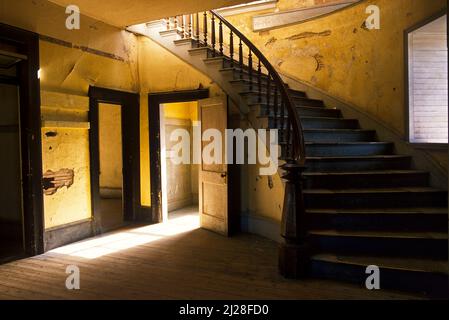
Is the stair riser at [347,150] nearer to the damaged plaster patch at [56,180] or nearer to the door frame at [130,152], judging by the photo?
the door frame at [130,152]

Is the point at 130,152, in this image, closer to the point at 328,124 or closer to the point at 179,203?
the point at 179,203

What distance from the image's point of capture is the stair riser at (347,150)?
4.21m

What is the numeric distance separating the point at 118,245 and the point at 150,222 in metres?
1.26

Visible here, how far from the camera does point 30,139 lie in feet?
12.8

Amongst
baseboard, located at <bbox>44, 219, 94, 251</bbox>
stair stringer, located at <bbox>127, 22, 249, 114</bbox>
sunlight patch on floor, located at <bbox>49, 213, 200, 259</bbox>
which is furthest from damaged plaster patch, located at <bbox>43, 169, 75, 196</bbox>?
stair stringer, located at <bbox>127, 22, 249, 114</bbox>

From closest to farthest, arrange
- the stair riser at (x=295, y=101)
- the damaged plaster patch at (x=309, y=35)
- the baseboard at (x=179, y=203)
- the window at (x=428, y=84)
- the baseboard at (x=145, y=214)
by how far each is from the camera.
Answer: the window at (x=428, y=84), the stair riser at (x=295, y=101), the damaged plaster patch at (x=309, y=35), the baseboard at (x=145, y=214), the baseboard at (x=179, y=203)

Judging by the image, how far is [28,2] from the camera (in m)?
3.87

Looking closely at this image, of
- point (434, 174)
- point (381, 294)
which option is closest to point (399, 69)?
point (434, 174)

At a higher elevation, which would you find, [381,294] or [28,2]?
[28,2]

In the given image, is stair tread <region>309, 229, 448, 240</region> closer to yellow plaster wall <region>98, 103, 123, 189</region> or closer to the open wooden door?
the open wooden door

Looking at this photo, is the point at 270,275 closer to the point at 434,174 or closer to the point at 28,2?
the point at 434,174

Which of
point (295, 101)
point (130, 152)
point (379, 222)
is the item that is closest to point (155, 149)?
point (130, 152)

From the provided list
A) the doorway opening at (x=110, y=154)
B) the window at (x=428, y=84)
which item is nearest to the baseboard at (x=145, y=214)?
the doorway opening at (x=110, y=154)

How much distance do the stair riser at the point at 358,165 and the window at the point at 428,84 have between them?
356 mm
